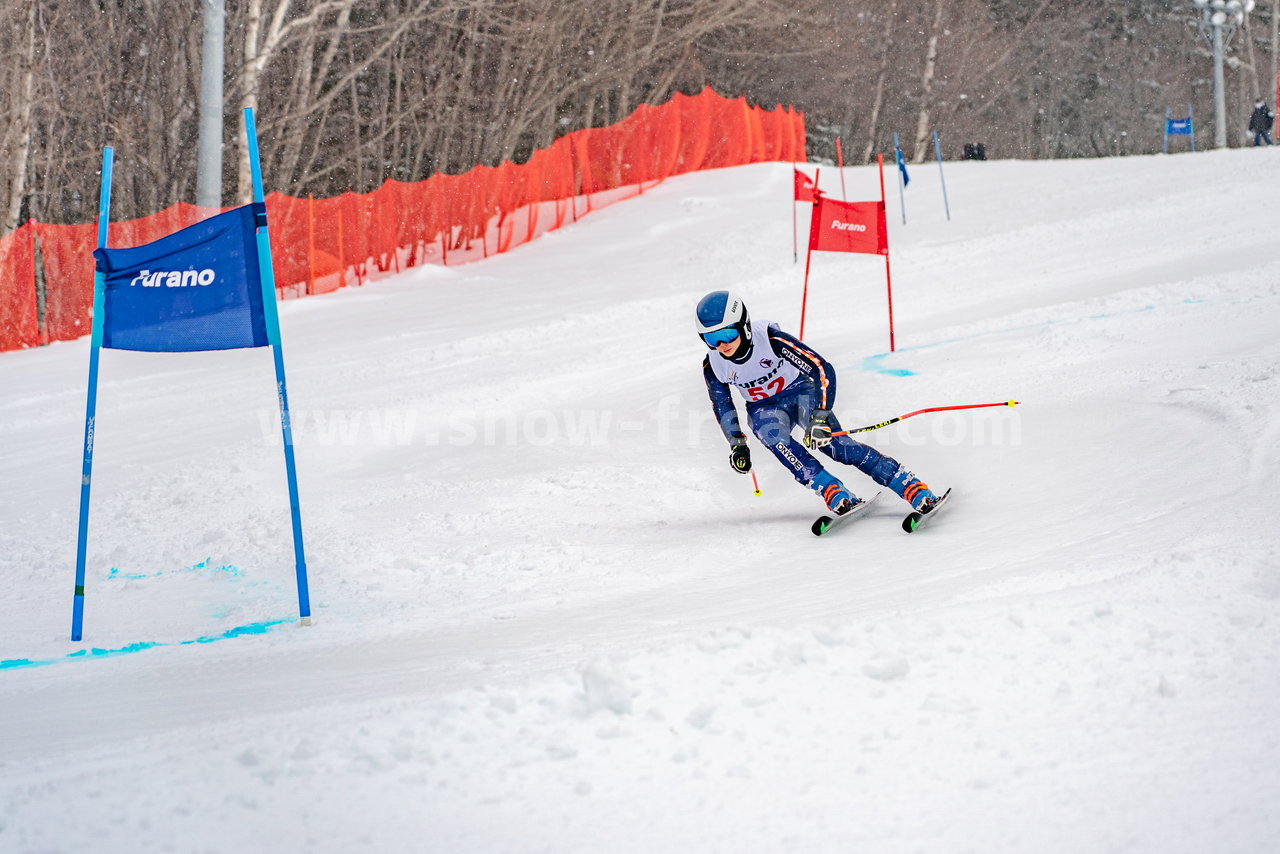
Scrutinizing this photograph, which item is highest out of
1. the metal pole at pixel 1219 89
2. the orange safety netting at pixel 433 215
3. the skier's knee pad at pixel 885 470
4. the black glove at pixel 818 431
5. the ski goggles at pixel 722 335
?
the metal pole at pixel 1219 89

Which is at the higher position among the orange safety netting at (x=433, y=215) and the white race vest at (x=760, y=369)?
the orange safety netting at (x=433, y=215)

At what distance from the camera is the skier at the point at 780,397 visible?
703 cm

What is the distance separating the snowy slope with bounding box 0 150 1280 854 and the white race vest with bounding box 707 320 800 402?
2.90ft

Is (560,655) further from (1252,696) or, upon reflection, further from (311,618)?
(1252,696)

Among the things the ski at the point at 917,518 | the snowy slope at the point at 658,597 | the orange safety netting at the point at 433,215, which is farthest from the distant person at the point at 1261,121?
the ski at the point at 917,518

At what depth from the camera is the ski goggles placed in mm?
7152

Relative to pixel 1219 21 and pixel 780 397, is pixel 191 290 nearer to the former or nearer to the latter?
pixel 780 397

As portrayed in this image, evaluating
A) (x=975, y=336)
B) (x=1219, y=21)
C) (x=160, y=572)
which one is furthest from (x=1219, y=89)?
(x=160, y=572)

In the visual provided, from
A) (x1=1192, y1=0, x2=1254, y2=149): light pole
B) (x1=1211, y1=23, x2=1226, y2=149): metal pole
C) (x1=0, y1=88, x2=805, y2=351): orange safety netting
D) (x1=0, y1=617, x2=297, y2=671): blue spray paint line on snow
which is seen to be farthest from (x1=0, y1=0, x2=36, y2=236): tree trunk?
(x1=1211, y1=23, x2=1226, y2=149): metal pole

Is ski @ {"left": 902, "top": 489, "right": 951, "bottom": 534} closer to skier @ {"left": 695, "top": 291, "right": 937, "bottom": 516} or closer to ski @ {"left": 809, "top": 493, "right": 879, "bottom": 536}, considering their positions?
skier @ {"left": 695, "top": 291, "right": 937, "bottom": 516}

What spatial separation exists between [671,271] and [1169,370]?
10636 millimetres

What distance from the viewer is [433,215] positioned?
2103cm

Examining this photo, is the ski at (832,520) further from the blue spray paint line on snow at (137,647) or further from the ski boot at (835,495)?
the blue spray paint line on snow at (137,647)

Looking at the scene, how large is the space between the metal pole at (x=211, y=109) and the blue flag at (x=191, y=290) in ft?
34.6
